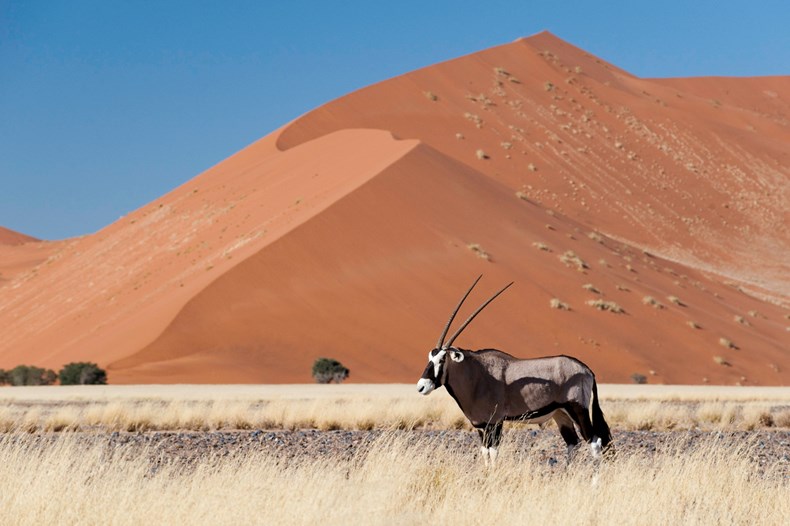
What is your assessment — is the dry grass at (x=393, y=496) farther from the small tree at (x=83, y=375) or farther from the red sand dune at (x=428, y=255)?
the red sand dune at (x=428, y=255)

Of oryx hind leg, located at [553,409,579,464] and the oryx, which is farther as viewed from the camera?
oryx hind leg, located at [553,409,579,464]

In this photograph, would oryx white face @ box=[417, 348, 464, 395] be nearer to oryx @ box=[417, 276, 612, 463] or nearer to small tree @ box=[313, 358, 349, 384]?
oryx @ box=[417, 276, 612, 463]

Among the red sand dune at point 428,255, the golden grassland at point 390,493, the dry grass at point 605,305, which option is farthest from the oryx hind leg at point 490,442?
the dry grass at point 605,305

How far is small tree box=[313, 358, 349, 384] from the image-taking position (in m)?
31.2

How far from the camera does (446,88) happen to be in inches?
2795

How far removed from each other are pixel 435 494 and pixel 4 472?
10.3 ft

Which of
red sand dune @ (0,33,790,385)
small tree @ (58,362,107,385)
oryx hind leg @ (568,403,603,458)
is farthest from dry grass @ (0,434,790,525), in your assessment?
red sand dune @ (0,33,790,385)

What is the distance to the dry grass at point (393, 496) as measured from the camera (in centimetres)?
653

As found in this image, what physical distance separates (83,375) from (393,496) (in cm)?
2481

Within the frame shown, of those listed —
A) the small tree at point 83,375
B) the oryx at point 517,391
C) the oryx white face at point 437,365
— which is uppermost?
the oryx white face at point 437,365

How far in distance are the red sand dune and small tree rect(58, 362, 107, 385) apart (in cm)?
105

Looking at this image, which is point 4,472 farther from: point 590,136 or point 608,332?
point 590,136

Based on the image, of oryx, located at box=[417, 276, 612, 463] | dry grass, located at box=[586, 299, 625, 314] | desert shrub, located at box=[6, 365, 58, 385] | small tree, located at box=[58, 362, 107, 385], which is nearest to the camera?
oryx, located at box=[417, 276, 612, 463]

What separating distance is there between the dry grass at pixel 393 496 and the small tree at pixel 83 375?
2261 cm
